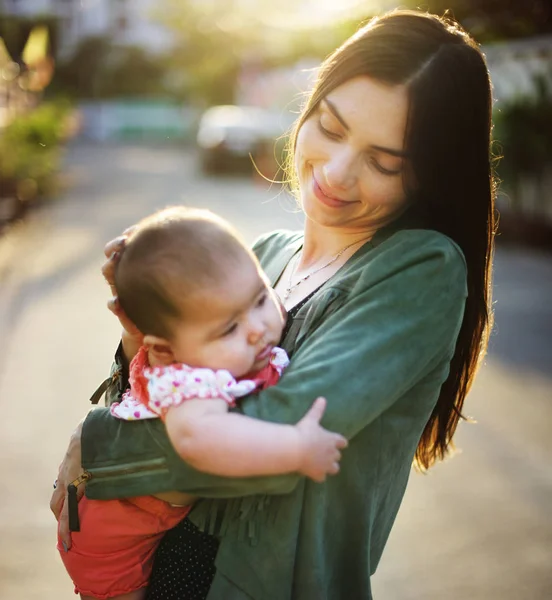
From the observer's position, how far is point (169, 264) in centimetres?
135

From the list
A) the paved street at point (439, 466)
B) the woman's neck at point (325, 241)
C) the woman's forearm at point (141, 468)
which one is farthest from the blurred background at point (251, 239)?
the woman's forearm at point (141, 468)

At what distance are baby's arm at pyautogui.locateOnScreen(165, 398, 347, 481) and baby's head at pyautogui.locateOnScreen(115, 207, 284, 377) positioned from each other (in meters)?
0.13

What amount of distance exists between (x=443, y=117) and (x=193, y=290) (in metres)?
0.56

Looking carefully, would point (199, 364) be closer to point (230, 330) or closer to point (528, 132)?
point (230, 330)

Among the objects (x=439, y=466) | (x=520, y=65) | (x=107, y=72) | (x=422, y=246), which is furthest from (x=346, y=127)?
(x=107, y=72)

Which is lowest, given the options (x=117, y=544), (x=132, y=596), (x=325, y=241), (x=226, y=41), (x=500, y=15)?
(x=226, y=41)

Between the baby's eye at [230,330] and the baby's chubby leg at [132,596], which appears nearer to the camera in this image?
the baby's eye at [230,330]

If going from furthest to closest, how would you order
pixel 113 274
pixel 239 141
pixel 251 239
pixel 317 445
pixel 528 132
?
pixel 239 141 → pixel 528 132 → pixel 251 239 → pixel 113 274 → pixel 317 445

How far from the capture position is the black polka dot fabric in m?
1.53

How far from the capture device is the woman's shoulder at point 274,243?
6.80 feet

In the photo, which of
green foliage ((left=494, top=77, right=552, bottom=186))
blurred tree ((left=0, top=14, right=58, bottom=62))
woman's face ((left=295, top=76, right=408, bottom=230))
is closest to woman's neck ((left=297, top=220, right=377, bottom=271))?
woman's face ((left=295, top=76, right=408, bottom=230))

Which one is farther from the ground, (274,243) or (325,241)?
(325,241)

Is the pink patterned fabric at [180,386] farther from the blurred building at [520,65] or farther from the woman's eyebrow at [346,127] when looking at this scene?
the blurred building at [520,65]

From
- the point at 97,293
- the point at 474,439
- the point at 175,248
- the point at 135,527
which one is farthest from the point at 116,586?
the point at 97,293
